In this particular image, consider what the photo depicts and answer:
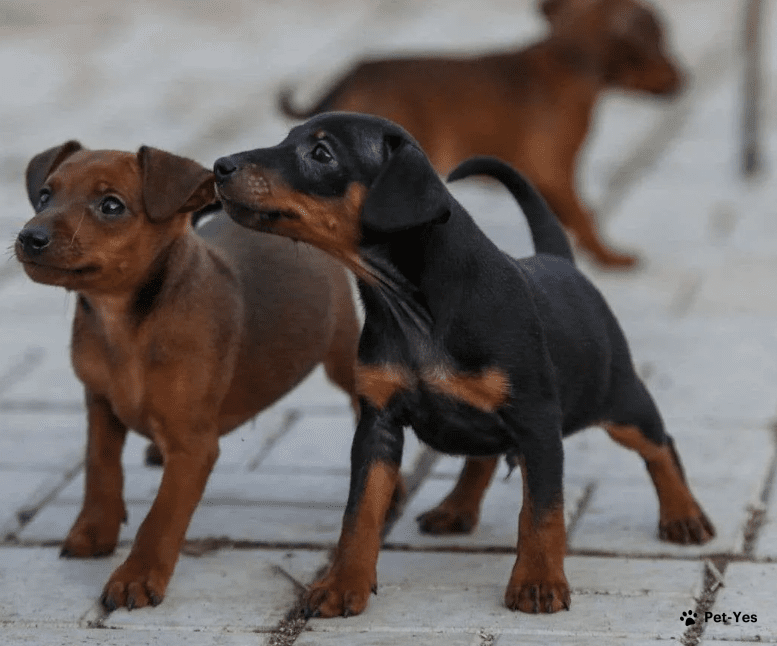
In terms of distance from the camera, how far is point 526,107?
7691 millimetres

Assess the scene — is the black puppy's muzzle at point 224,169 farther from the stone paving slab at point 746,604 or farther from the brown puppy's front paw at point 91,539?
the stone paving slab at point 746,604

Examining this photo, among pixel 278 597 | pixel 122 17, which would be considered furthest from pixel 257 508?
pixel 122 17

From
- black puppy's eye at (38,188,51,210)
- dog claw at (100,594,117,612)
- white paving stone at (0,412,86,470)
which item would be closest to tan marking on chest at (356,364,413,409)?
dog claw at (100,594,117,612)

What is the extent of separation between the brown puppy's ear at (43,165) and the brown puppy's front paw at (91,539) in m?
0.89

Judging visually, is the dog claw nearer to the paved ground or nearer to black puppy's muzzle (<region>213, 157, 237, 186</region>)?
the paved ground

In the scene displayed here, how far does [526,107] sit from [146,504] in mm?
3301

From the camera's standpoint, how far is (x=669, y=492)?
4.68 m

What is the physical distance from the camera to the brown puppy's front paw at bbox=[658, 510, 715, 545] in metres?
4.62

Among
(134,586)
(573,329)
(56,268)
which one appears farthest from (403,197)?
(134,586)

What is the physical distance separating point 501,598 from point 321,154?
1.21 m

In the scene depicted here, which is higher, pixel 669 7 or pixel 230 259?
pixel 230 259

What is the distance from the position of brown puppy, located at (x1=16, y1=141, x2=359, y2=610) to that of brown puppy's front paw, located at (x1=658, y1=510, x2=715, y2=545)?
1.18 metres

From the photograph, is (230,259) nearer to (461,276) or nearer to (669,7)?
(461,276)

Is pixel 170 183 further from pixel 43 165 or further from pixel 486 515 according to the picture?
pixel 486 515
